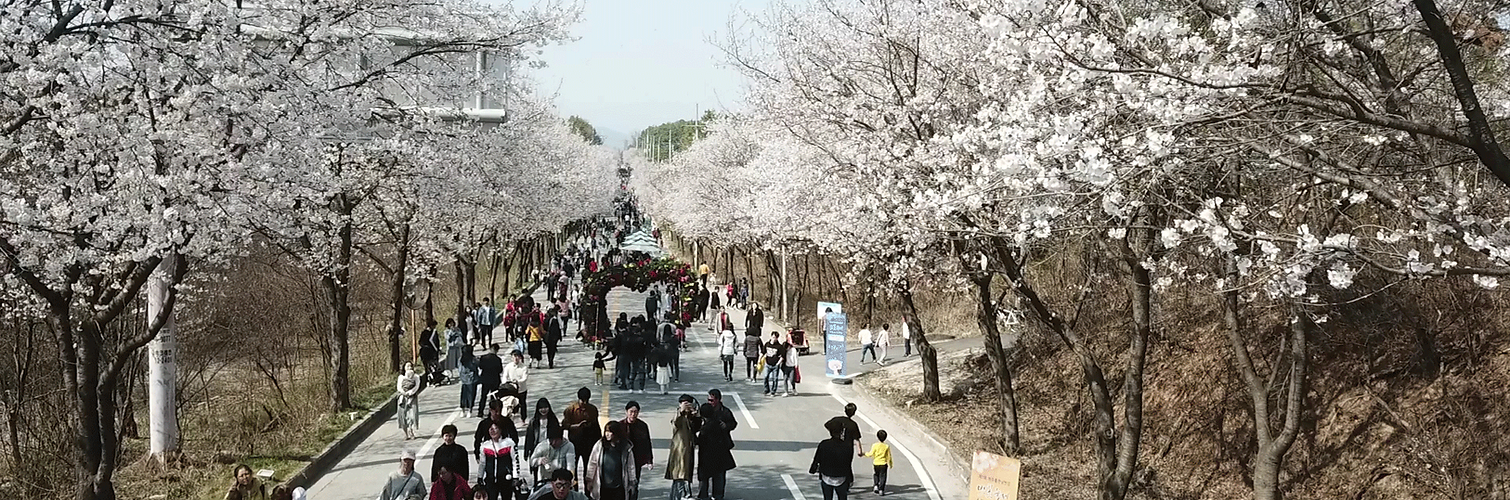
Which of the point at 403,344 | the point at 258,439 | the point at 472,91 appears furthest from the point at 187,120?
the point at 403,344

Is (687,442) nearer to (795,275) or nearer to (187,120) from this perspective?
(187,120)

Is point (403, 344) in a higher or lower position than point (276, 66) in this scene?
lower

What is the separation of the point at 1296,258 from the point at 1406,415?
41.5 ft

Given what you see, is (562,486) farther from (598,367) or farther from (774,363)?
(774,363)

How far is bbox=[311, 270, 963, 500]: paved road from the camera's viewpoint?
14344mm

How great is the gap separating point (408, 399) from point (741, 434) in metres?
5.23

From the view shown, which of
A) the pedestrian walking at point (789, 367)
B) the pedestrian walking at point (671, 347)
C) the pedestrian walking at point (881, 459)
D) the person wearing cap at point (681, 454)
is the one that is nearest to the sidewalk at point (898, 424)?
the pedestrian walking at point (789, 367)

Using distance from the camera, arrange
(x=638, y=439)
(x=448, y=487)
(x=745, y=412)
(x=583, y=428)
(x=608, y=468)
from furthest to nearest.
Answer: (x=745, y=412)
(x=583, y=428)
(x=638, y=439)
(x=608, y=468)
(x=448, y=487)

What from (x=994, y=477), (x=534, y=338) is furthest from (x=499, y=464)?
(x=534, y=338)

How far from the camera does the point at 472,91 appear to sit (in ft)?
50.8

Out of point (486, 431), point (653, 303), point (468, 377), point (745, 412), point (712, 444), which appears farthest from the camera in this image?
point (653, 303)

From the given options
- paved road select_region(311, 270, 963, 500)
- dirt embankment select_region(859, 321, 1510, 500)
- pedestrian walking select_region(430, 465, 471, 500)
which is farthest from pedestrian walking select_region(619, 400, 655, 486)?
dirt embankment select_region(859, 321, 1510, 500)

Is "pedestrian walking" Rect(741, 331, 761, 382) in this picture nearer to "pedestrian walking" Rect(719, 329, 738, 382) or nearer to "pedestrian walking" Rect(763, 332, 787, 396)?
"pedestrian walking" Rect(719, 329, 738, 382)

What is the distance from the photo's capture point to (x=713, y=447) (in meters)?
12.8
